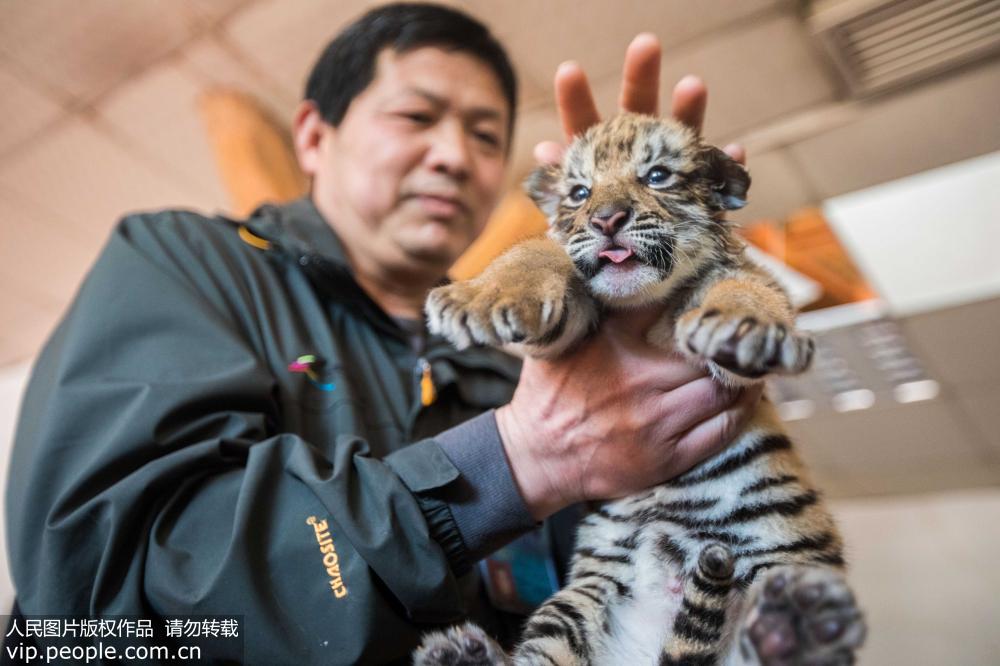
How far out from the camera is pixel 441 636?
106cm

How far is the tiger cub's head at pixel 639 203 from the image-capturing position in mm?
1147

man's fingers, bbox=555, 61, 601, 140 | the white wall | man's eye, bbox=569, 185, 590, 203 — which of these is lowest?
man's eye, bbox=569, 185, 590, 203

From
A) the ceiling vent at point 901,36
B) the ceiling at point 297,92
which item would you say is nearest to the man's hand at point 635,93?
the ceiling at point 297,92

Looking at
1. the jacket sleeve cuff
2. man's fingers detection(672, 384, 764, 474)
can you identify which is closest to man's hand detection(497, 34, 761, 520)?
man's fingers detection(672, 384, 764, 474)

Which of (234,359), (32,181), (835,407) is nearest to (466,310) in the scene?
(234,359)

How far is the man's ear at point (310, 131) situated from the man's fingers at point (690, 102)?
0.94 meters

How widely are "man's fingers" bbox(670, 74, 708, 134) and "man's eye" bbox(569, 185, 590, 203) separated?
0.31 meters

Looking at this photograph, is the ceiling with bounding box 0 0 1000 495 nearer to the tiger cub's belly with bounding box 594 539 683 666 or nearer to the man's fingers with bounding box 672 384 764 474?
the man's fingers with bounding box 672 384 764 474

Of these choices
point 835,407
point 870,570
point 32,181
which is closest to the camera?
point 32,181

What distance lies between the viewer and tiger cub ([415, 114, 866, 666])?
0.95 meters

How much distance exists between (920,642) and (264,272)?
20.9 ft

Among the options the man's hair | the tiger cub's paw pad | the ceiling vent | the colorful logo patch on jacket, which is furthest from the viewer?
the ceiling vent

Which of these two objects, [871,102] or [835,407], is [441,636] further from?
[835,407]

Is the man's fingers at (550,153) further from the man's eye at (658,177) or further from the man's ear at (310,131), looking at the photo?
the man's ear at (310,131)
